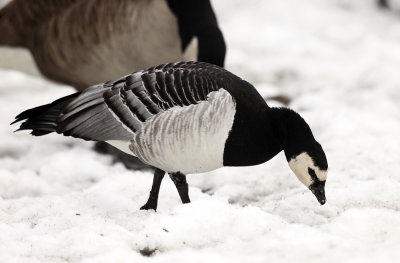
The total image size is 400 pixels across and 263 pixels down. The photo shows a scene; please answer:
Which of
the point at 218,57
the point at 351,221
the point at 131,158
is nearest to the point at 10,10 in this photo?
the point at 131,158

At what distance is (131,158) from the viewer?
23.0 ft

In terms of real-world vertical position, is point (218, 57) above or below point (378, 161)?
above

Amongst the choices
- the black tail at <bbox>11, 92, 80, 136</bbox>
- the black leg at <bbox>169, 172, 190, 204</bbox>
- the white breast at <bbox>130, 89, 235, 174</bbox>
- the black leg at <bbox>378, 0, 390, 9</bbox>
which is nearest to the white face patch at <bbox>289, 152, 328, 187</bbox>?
the white breast at <bbox>130, 89, 235, 174</bbox>

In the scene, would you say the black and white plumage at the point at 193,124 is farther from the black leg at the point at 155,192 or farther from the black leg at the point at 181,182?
the black leg at the point at 155,192

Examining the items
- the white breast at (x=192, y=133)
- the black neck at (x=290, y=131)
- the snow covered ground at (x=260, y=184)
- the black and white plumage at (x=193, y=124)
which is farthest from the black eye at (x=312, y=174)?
the white breast at (x=192, y=133)

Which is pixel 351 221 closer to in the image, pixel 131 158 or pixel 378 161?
pixel 378 161

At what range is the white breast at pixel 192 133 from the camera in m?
4.37

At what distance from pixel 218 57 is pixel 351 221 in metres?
2.36

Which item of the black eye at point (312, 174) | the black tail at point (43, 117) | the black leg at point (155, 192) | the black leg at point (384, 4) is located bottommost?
the black leg at point (384, 4)

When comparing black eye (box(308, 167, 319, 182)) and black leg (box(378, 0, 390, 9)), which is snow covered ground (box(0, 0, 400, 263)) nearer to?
black eye (box(308, 167, 319, 182))

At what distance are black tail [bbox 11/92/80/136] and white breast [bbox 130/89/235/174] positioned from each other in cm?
81

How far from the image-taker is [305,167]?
178 inches

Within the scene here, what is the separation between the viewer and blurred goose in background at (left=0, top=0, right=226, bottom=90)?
6.45 metres

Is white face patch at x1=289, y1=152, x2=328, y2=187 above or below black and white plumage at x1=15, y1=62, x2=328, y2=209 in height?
below
